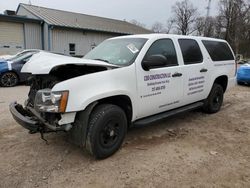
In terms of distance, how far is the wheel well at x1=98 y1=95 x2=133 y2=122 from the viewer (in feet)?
12.5

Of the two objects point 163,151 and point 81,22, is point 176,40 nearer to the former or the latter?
point 163,151

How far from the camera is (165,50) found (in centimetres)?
459

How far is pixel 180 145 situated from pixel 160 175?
111 centimetres

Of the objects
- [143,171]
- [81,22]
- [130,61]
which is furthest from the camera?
[81,22]

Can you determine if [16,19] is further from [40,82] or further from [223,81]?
[40,82]

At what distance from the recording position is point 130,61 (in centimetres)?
398

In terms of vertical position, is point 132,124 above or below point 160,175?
above

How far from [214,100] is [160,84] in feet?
8.60

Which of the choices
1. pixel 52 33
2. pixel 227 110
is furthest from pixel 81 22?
pixel 227 110

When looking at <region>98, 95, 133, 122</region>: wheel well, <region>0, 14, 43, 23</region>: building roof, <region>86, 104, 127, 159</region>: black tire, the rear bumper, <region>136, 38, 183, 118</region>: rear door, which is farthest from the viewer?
<region>0, 14, 43, 23</region>: building roof

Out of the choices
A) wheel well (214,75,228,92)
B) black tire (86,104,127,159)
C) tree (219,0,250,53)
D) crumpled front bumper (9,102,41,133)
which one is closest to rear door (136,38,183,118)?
black tire (86,104,127,159)

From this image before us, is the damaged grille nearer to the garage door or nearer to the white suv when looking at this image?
the white suv

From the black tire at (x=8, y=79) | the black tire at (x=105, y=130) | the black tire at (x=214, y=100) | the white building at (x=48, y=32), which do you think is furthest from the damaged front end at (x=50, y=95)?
the white building at (x=48, y=32)

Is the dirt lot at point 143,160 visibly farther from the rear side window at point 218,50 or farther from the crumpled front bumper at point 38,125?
the rear side window at point 218,50
